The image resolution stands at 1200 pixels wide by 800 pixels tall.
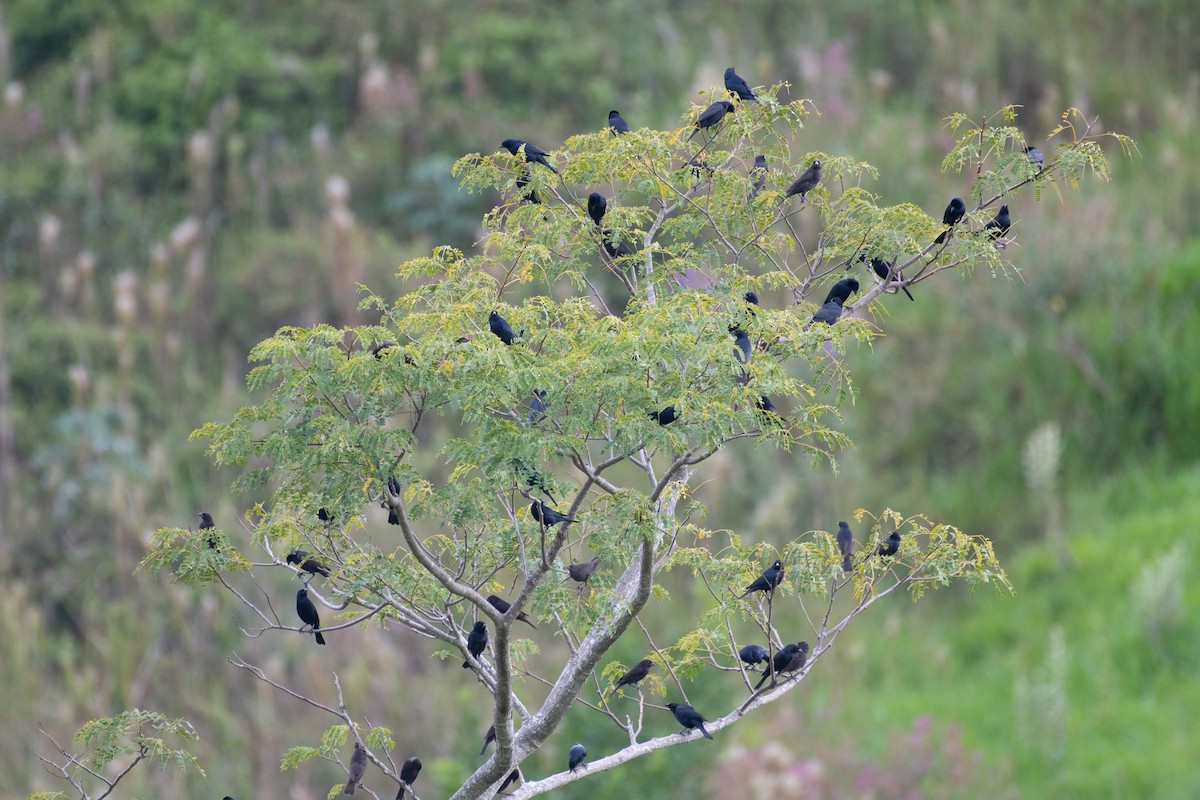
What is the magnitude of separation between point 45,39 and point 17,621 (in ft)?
24.6

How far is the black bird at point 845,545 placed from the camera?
13.6 feet

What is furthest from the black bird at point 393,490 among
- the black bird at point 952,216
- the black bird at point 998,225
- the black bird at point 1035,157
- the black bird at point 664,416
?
the black bird at point 1035,157

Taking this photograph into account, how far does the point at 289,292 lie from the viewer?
12047 mm

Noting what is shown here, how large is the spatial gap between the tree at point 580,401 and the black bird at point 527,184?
2 cm

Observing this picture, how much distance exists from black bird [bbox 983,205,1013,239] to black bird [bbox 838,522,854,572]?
95 cm

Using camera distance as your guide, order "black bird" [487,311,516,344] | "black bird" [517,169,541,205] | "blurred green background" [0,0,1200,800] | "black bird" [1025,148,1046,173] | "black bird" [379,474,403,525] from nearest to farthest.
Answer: "black bird" [379,474,403,525] → "black bird" [487,311,516,344] → "black bird" [1025,148,1046,173] → "black bird" [517,169,541,205] → "blurred green background" [0,0,1200,800]

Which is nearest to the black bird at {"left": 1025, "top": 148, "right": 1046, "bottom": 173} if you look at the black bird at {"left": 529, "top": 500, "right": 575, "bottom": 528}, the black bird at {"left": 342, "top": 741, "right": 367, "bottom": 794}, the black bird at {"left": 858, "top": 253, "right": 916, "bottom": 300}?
the black bird at {"left": 858, "top": 253, "right": 916, "bottom": 300}

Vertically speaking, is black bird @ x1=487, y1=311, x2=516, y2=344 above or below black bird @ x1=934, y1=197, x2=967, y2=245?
below

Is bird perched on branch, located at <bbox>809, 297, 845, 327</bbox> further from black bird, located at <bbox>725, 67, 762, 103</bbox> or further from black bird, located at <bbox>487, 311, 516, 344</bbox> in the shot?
black bird, located at <bbox>487, 311, 516, 344</bbox>

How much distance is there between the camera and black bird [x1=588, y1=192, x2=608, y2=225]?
4102 mm

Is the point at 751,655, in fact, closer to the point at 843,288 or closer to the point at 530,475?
the point at 843,288

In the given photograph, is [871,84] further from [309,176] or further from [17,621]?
[17,621]

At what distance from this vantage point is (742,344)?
11.7 feet

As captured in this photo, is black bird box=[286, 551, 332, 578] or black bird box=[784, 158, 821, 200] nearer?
black bird box=[286, 551, 332, 578]
